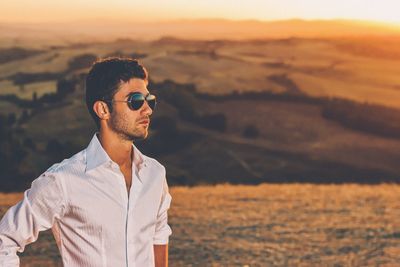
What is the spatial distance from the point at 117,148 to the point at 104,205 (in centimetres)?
30

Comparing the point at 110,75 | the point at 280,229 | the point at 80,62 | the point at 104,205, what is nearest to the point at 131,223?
the point at 104,205

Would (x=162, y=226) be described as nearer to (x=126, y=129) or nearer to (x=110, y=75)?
(x=126, y=129)

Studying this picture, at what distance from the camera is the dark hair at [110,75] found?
337 cm

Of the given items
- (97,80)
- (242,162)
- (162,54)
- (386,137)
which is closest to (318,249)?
(97,80)

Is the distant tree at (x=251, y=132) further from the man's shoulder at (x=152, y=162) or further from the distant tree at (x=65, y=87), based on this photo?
the man's shoulder at (x=152, y=162)

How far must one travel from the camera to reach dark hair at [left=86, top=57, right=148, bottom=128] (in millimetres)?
3373

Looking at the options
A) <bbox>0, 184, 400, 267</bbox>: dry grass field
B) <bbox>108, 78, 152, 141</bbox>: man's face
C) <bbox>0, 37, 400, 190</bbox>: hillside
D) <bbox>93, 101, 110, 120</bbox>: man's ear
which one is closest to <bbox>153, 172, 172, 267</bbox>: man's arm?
<bbox>108, 78, 152, 141</bbox>: man's face

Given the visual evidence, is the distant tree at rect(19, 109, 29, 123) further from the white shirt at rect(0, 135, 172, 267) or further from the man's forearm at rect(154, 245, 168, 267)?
the white shirt at rect(0, 135, 172, 267)

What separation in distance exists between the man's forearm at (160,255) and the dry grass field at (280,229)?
689 cm

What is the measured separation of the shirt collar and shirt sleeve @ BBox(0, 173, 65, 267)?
0.13 meters

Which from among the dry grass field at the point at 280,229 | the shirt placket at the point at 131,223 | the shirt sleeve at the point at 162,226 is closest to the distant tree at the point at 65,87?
the dry grass field at the point at 280,229

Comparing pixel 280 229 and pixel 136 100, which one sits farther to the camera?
pixel 280 229

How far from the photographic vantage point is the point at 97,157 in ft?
10.6

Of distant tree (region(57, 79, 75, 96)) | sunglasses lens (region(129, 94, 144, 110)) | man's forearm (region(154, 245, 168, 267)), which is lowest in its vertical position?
distant tree (region(57, 79, 75, 96))
